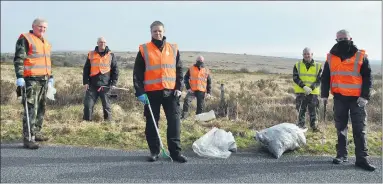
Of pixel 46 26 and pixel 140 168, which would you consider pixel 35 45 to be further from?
pixel 140 168

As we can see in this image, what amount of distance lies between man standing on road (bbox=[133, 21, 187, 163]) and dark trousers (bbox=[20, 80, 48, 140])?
1.93 meters

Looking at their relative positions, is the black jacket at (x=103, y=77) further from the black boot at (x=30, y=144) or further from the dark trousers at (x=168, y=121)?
the dark trousers at (x=168, y=121)

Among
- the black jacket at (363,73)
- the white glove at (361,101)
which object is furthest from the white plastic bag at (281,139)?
the white glove at (361,101)

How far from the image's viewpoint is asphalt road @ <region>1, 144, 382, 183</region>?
4523mm

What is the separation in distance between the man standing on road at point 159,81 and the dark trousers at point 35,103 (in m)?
1.93

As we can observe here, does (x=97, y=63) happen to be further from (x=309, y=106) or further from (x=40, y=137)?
(x=309, y=106)

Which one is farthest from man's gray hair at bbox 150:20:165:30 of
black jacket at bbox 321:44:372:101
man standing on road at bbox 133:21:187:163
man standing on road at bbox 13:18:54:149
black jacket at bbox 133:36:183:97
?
black jacket at bbox 321:44:372:101

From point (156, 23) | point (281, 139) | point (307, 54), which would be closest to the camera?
point (156, 23)

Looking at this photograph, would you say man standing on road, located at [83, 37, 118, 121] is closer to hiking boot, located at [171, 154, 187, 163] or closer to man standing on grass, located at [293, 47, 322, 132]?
hiking boot, located at [171, 154, 187, 163]

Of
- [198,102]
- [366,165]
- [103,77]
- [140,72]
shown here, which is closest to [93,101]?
[103,77]

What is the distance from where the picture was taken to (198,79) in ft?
34.2

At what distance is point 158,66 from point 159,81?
0.69ft

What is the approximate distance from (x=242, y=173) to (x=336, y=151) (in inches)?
74.0

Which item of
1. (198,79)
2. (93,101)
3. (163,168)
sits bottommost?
(163,168)
